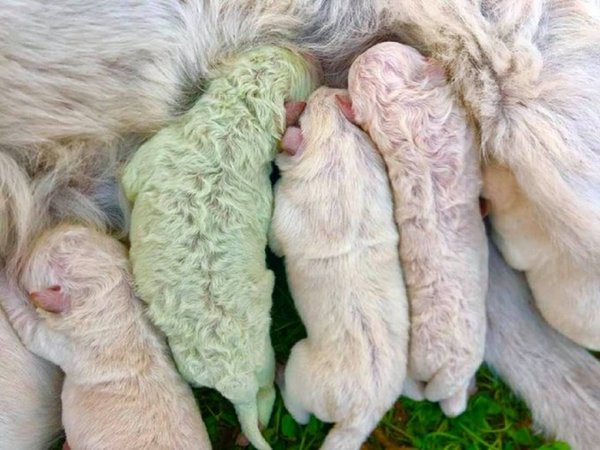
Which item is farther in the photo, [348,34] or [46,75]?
[348,34]

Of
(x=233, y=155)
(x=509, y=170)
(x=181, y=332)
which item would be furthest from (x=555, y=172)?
(x=181, y=332)

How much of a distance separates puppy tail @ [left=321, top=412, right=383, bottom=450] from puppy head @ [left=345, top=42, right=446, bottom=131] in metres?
0.51

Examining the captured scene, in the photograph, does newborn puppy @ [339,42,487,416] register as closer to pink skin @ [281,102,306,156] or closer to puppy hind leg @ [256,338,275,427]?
pink skin @ [281,102,306,156]

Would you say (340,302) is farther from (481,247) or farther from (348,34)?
(348,34)

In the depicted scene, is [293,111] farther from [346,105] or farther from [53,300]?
[53,300]

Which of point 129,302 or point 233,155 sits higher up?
point 233,155

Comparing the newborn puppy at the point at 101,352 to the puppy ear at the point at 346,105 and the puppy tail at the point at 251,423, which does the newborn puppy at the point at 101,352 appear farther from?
the puppy ear at the point at 346,105

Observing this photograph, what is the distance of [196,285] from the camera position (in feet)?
4.94

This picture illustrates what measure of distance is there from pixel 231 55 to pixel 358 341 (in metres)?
0.57

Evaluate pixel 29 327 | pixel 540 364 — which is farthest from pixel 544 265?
pixel 29 327

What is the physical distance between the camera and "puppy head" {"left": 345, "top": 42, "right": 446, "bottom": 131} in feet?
5.11

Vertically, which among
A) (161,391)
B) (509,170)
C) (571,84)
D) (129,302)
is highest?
(571,84)

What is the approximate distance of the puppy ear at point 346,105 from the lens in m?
1.59

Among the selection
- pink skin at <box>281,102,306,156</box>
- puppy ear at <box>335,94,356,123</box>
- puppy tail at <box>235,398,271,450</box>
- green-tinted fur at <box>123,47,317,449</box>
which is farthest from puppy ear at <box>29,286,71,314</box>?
puppy ear at <box>335,94,356,123</box>
